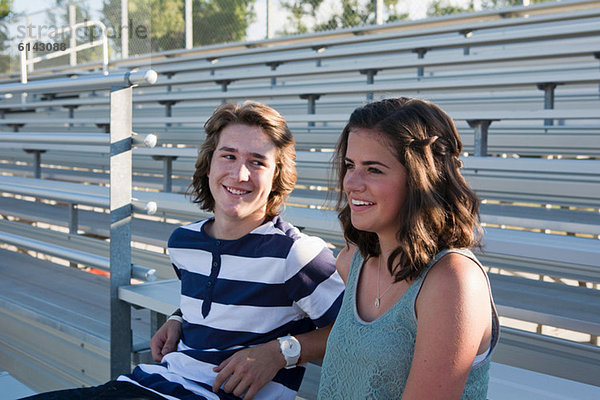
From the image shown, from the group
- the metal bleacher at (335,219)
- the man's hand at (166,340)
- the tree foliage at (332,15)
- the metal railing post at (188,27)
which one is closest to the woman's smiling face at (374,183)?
the metal bleacher at (335,219)

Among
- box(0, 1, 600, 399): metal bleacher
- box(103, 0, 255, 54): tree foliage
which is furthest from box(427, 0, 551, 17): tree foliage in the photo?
box(103, 0, 255, 54): tree foliage

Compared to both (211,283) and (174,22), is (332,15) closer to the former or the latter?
(174,22)

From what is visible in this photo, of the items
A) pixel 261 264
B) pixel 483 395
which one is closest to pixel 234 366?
pixel 261 264

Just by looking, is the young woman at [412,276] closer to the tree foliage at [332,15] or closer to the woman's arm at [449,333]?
the woman's arm at [449,333]

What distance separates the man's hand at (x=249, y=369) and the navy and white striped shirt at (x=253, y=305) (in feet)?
0.14

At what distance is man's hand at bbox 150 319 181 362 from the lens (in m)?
1.46

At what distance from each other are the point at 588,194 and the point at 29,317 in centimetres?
238

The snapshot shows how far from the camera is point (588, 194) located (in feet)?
9.50

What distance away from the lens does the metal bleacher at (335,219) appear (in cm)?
187

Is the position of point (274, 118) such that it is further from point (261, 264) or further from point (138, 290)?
point (138, 290)

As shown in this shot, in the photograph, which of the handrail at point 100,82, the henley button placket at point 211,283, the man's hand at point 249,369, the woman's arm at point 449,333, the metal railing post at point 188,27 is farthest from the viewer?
the metal railing post at point 188,27

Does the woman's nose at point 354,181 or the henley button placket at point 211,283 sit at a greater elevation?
the woman's nose at point 354,181

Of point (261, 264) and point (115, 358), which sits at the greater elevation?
point (261, 264)

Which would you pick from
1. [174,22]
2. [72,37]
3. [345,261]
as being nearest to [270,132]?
[345,261]
